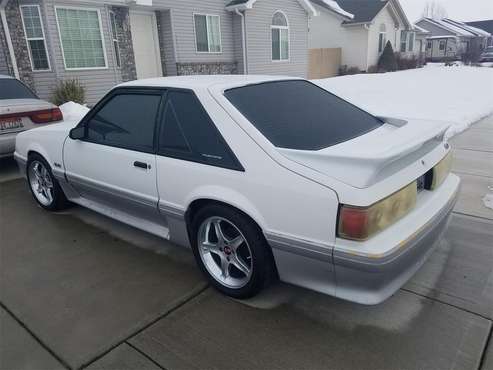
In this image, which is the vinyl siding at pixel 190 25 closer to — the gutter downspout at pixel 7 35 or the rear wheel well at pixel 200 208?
the gutter downspout at pixel 7 35

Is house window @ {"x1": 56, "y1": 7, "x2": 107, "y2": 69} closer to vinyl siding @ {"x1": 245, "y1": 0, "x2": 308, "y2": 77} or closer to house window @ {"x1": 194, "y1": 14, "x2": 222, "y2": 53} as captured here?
house window @ {"x1": 194, "y1": 14, "x2": 222, "y2": 53}

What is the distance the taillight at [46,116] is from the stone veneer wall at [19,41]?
5.79 meters

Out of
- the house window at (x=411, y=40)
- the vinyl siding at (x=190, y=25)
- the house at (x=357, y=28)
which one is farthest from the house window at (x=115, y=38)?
the house window at (x=411, y=40)


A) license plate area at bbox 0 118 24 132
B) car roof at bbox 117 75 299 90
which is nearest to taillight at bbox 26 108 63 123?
license plate area at bbox 0 118 24 132

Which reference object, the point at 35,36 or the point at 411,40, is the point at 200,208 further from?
the point at 411,40

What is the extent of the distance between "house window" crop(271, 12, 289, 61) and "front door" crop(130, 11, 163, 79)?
18.3ft

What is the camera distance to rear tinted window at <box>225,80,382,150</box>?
2684mm

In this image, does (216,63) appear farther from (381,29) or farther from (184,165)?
(381,29)

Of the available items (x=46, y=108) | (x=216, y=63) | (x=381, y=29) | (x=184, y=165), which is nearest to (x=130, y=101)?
(x=184, y=165)

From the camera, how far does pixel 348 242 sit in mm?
2193

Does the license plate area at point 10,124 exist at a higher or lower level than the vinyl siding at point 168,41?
lower

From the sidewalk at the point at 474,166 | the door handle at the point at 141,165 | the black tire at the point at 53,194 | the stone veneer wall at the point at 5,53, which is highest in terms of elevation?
the stone veneer wall at the point at 5,53

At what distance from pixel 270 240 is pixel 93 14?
11441mm

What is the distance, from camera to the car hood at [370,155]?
219cm
